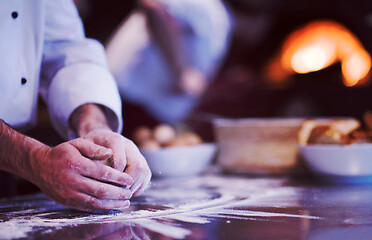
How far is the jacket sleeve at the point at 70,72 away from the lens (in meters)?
0.89

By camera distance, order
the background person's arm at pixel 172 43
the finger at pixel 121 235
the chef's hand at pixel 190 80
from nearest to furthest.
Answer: the finger at pixel 121 235 < the background person's arm at pixel 172 43 < the chef's hand at pixel 190 80

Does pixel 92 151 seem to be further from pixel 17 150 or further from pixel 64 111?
pixel 64 111

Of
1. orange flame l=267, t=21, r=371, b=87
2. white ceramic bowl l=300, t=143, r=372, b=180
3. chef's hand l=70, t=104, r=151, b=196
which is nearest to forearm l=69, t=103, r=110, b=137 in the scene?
chef's hand l=70, t=104, r=151, b=196

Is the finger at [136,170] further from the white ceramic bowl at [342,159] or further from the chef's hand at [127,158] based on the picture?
the white ceramic bowl at [342,159]

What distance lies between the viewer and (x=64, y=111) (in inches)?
35.4

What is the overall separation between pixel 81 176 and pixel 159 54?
1.68m

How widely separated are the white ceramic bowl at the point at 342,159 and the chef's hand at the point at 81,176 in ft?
1.57

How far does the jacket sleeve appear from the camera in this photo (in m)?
0.89

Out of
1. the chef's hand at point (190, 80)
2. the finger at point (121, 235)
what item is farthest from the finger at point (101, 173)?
the chef's hand at point (190, 80)

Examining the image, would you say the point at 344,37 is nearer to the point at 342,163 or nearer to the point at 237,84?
the point at 237,84

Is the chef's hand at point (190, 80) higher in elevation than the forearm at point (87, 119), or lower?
higher

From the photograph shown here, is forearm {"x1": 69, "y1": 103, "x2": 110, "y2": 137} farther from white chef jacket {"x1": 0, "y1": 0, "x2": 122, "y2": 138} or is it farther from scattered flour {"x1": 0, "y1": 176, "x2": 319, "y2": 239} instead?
scattered flour {"x1": 0, "y1": 176, "x2": 319, "y2": 239}

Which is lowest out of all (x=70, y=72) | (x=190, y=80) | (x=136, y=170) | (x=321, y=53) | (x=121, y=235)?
(x=121, y=235)

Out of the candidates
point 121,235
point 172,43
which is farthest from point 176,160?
point 172,43
